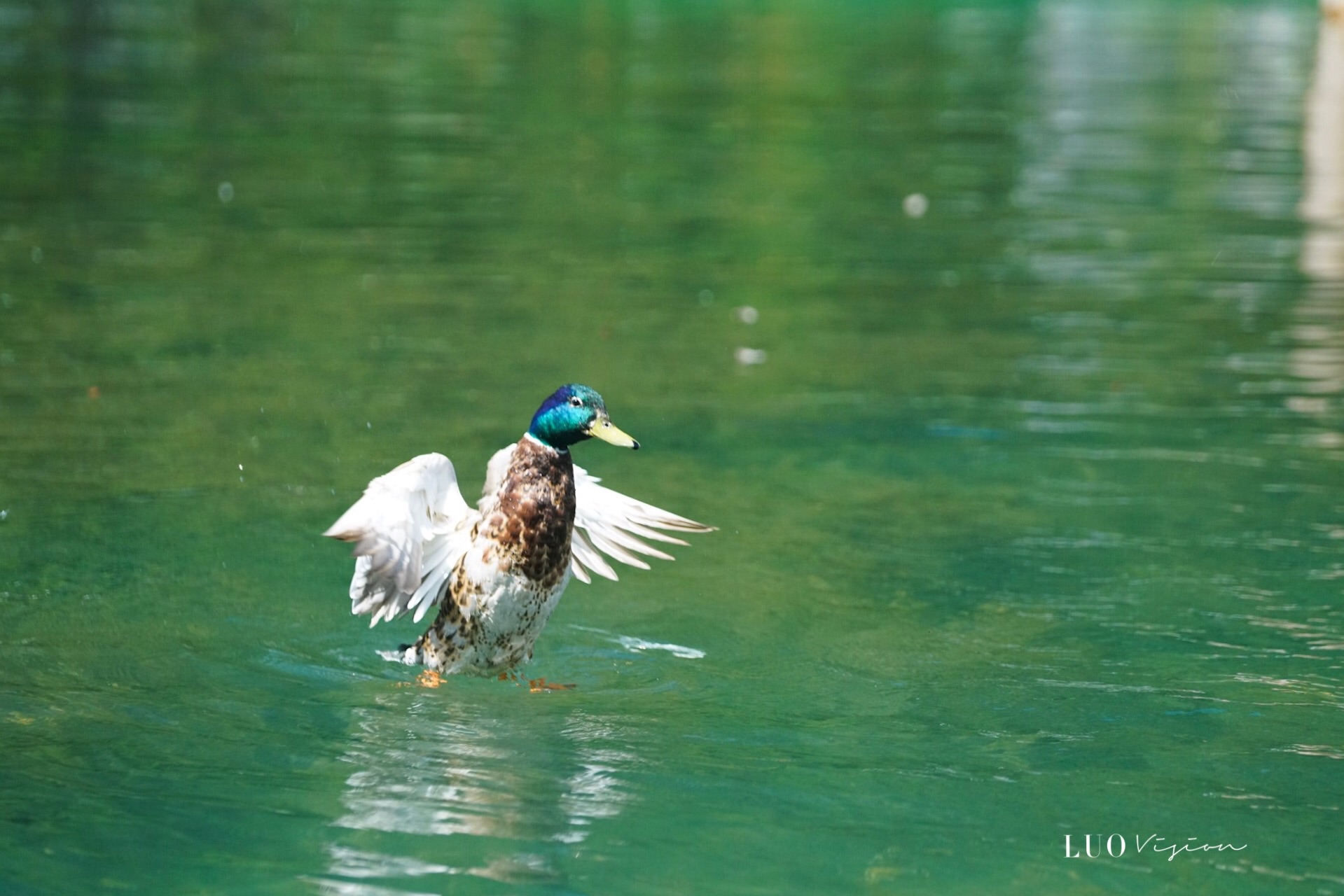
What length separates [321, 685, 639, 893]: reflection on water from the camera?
507 centimetres

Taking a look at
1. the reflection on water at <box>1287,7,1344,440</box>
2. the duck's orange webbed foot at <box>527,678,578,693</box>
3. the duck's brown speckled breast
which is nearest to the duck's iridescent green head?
the duck's brown speckled breast

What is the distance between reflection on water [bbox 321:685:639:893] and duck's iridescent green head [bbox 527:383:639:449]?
962 millimetres

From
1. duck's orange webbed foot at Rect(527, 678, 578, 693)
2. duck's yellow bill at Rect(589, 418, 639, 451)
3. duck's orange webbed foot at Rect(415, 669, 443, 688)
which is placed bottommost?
duck's orange webbed foot at Rect(527, 678, 578, 693)

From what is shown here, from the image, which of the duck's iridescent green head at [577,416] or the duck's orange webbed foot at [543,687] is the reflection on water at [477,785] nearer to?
the duck's orange webbed foot at [543,687]

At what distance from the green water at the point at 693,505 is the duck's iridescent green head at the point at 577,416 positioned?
3.11ft

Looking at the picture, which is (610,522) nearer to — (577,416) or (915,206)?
(577,416)

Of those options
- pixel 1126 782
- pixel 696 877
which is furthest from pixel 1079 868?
pixel 696 877

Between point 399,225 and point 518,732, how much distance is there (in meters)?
9.66

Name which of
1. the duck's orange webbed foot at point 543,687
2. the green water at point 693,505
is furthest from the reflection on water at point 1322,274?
the duck's orange webbed foot at point 543,687

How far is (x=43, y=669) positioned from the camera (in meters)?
6.43

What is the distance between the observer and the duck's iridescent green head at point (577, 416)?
20.6 feet

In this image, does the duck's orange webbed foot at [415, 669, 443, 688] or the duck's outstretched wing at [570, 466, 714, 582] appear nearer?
the duck's orange webbed foot at [415, 669, 443, 688]

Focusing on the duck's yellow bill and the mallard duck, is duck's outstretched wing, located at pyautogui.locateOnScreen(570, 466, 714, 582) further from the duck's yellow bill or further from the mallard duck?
the duck's yellow bill

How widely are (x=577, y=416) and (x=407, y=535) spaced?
2.32 feet
